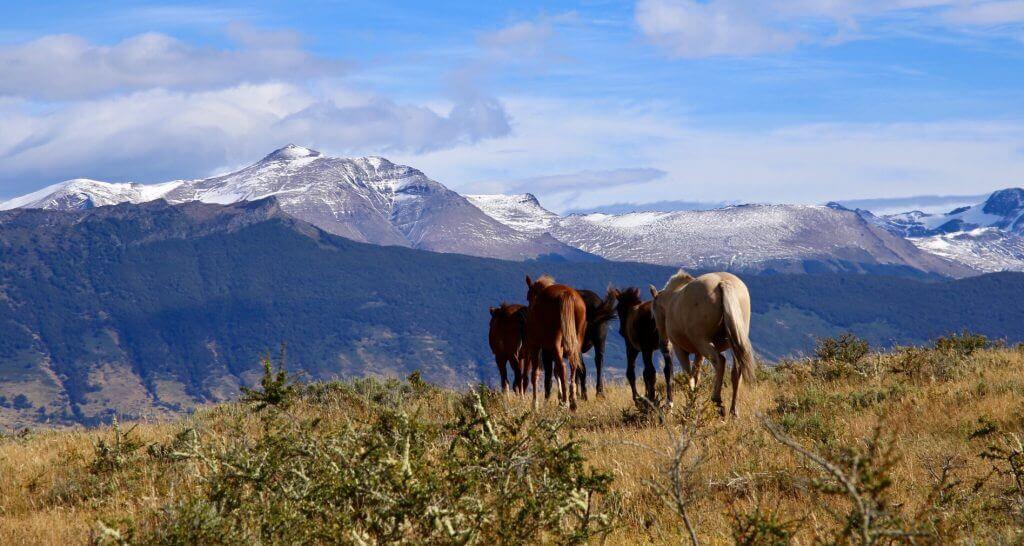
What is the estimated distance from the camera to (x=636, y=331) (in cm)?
1420

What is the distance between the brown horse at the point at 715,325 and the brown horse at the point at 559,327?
6.58ft

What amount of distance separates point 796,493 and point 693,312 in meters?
4.70

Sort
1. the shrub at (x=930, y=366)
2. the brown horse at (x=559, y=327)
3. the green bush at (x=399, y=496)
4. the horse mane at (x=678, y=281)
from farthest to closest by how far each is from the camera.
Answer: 1. the brown horse at (x=559, y=327)
2. the horse mane at (x=678, y=281)
3. the shrub at (x=930, y=366)
4. the green bush at (x=399, y=496)

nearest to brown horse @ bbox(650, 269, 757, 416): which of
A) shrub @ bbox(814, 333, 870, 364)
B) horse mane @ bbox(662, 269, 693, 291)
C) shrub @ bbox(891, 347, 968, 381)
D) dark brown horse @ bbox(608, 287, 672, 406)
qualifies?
dark brown horse @ bbox(608, 287, 672, 406)

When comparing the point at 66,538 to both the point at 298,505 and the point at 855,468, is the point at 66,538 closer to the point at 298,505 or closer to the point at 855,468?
the point at 298,505

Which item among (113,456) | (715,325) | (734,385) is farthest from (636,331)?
(113,456)

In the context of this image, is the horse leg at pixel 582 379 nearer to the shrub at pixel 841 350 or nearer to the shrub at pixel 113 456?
the shrub at pixel 841 350

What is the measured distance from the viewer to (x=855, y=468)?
12.6ft

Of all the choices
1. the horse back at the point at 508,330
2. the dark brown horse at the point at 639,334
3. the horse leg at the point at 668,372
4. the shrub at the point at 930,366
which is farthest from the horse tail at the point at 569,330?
the shrub at the point at 930,366

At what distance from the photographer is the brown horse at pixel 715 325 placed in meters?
11.5

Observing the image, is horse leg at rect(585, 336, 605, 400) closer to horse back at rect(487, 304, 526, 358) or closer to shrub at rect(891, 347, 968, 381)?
horse back at rect(487, 304, 526, 358)

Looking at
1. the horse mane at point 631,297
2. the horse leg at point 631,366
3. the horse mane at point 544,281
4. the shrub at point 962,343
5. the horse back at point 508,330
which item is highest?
the horse mane at point 544,281

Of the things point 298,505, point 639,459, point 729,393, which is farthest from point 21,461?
point 729,393

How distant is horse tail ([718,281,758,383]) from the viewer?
11.5 meters
